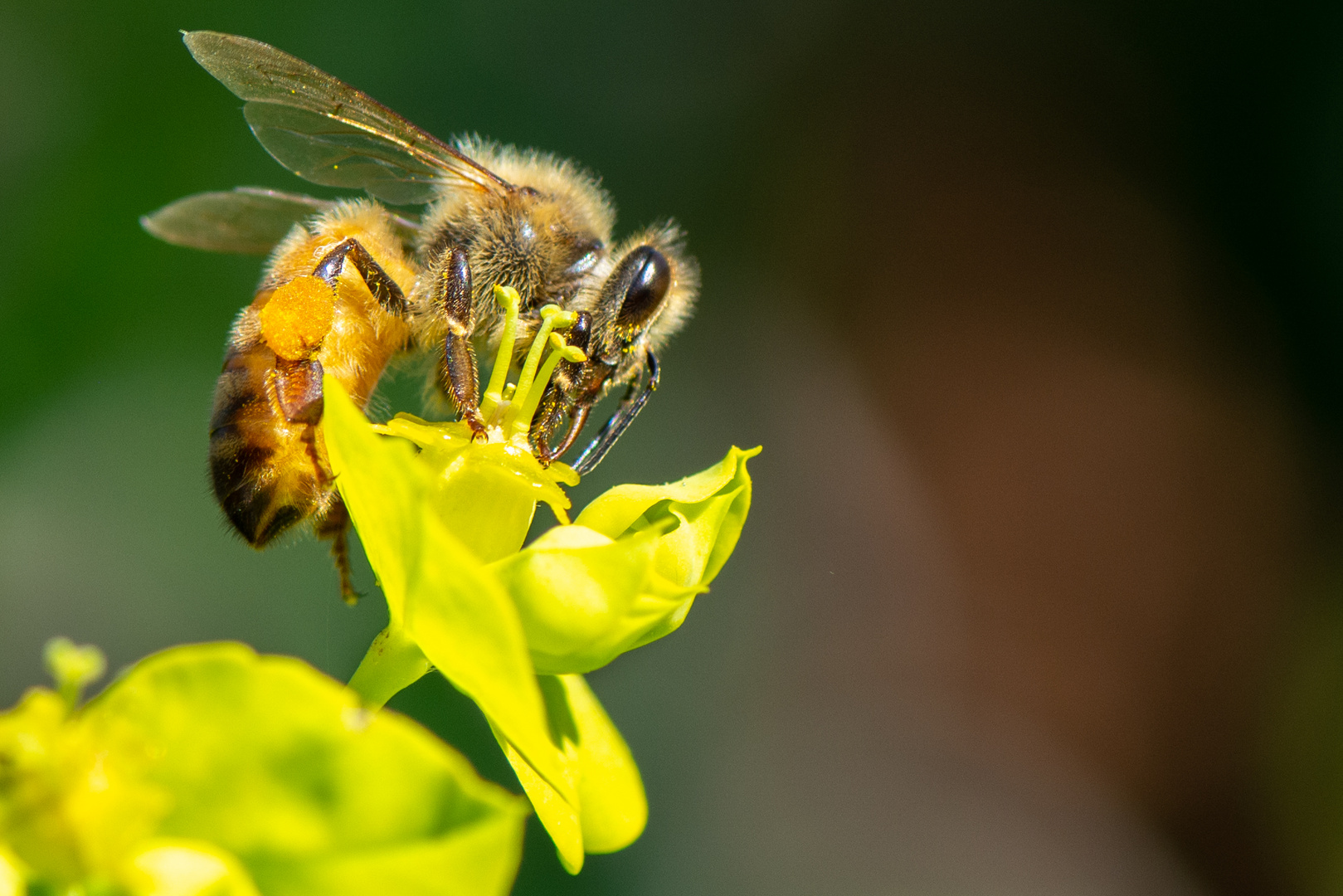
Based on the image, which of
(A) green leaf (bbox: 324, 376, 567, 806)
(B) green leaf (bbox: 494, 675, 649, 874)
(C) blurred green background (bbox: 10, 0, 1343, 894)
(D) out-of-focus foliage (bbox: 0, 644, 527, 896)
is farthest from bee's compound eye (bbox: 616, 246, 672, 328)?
(C) blurred green background (bbox: 10, 0, 1343, 894)

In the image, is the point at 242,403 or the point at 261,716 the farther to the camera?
the point at 242,403

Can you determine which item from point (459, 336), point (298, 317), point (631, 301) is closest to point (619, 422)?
point (631, 301)

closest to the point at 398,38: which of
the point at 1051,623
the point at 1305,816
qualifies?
the point at 1051,623

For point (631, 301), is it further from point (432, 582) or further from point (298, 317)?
point (432, 582)

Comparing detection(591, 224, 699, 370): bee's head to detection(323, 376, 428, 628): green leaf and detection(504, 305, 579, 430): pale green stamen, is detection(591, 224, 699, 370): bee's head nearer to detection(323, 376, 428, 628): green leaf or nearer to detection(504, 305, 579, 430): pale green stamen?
detection(504, 305, 579, 430): pale green stamen

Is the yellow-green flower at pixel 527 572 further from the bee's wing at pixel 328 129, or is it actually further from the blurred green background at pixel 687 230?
the blurred green background at pixel 687 230

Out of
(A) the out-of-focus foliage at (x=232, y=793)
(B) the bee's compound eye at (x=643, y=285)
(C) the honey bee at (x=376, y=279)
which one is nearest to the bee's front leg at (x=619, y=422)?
(C) the honey bee at (x=376, y=279)

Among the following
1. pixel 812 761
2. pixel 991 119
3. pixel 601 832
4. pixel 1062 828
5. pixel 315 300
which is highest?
pixel 991 119

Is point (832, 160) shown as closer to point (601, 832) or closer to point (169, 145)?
point (169, 145)

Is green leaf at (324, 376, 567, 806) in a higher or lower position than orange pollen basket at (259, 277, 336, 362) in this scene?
higher
